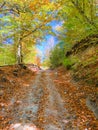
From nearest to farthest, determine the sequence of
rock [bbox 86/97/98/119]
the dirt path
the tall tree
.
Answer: the dirt path < rock [bbox 86/97/98/119] < the tall tree

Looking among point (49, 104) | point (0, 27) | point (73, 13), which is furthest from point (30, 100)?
point (0, 27)

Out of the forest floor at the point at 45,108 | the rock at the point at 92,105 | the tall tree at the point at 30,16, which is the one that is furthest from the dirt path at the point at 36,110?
the tall tree at the point at 30,16

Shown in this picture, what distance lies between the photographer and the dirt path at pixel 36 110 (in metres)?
7.39

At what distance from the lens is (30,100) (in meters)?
10.5

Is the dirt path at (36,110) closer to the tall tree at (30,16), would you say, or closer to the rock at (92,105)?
the rock at (92,105)

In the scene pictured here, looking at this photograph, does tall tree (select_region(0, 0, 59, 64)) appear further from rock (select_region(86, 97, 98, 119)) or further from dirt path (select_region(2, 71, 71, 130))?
rock (select_region(86, 97, 98, 119))

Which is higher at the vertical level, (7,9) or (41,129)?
(7,9)

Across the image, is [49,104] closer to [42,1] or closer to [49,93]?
[49,93]

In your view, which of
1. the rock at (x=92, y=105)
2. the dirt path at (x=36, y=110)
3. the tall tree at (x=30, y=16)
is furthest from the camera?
the tall tree at (x=30, y=16)

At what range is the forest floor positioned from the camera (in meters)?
7.44

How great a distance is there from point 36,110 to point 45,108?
46 centimetres

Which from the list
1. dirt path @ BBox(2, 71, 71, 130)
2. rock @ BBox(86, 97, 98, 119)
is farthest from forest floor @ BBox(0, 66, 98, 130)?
rock @ BBox(86, 97, 98, 119)

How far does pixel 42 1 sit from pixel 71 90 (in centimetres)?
989

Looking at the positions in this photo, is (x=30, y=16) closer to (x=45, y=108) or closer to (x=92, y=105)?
(x=45, y=108)
